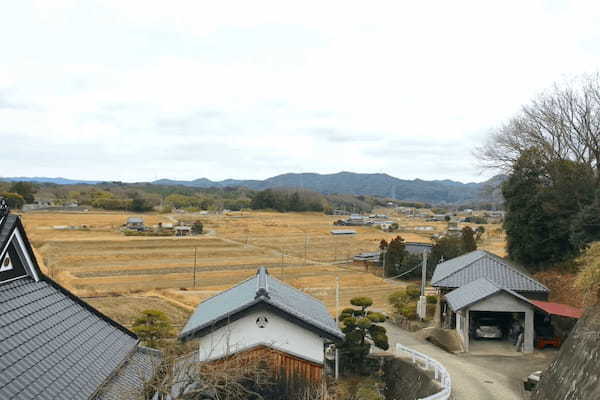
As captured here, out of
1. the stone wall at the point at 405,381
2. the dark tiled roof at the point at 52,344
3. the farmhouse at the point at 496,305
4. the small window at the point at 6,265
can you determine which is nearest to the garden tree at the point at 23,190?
the farmhouse at the point at 496,305

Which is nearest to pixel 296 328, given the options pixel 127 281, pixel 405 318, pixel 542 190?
pixel 405 318

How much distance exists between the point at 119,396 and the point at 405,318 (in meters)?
17.5

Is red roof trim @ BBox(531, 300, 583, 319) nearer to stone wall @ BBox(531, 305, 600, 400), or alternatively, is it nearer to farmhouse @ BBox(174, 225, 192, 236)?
stone wall @ BBox(531, 305, 600, 400)

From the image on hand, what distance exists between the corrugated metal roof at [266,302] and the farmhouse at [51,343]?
6.21 feet

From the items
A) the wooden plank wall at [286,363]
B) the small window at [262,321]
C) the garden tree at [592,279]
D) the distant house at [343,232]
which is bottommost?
the distant house at [343,232]

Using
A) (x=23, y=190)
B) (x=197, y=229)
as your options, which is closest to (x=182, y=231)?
(x=197, y=229)

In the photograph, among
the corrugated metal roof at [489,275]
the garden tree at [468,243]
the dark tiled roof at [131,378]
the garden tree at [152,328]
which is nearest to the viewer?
the dark tiled roof at [131,378]

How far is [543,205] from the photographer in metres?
23.4

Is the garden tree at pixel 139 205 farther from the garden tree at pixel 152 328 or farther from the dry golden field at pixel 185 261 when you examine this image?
the garden tree at pixel 152 328

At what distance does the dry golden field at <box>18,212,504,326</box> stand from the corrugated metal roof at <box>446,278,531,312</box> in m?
12.7

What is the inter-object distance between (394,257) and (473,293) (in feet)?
88.8

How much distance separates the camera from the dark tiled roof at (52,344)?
235 inches

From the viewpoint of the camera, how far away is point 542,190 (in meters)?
23.7

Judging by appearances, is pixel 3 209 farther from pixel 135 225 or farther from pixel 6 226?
pixel 135 225
